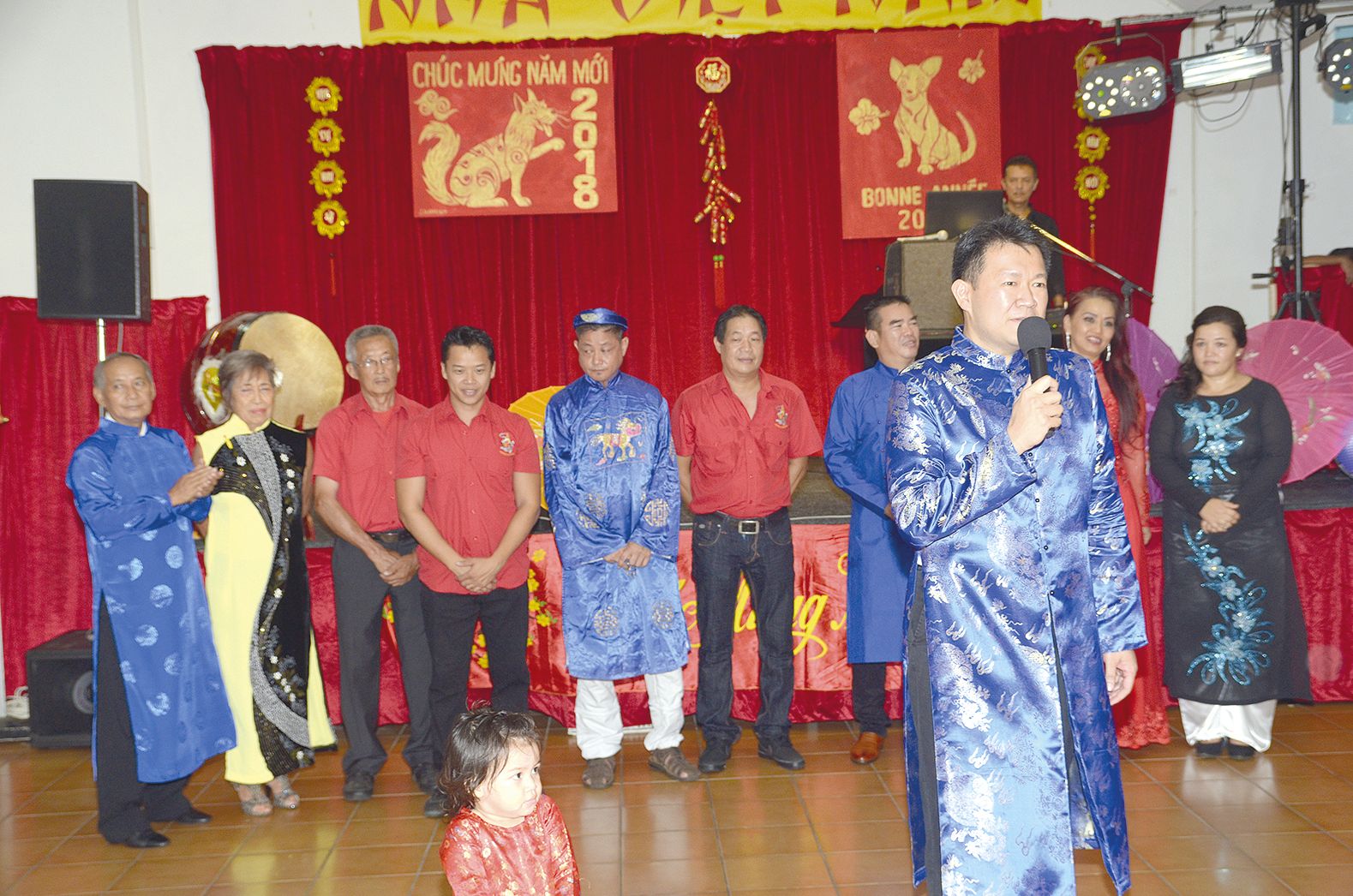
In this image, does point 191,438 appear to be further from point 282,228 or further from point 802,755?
point 802,755

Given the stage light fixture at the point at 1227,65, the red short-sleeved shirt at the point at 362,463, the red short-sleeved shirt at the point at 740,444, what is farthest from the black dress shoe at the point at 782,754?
the stage light fixture at the point at 1227,65

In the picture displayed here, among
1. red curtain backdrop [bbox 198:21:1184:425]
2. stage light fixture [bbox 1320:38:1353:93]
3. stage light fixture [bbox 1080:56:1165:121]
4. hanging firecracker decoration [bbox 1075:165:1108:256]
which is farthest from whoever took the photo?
hanging firecracker decoration [bbox 1075:165:1108:256]

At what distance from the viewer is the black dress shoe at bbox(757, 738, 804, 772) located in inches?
159

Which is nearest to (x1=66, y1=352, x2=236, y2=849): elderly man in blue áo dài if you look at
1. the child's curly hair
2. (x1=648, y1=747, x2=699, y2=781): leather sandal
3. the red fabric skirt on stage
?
the red fabric skirt on stage

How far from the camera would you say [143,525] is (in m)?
3.52

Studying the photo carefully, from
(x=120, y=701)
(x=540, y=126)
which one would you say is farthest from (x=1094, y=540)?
(x=540, y=126)

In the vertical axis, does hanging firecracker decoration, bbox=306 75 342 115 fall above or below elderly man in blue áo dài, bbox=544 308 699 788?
above

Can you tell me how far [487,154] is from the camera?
279 inches

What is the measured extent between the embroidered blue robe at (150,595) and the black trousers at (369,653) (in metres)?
0.43

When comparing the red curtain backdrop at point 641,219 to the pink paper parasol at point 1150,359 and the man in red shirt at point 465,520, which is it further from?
the man in red shirt at point 465,520

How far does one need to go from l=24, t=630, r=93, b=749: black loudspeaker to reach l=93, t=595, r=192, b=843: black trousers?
1.20 meters

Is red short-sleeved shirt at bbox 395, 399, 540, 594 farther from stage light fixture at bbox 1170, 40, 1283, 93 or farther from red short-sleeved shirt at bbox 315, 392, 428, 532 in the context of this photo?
stage light fixture at bbox 1170, 40, 1283, 93

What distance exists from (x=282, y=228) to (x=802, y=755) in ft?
15.8

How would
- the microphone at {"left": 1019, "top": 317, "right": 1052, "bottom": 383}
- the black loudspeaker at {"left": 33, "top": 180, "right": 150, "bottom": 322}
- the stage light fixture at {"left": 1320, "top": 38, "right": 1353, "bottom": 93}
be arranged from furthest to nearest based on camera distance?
the stage light fixture at {"left": 1320, "top": 38, "right": 1353, "bottom": 93}, the black loudspeaker at {"left": 33, "top": 180, "right": 150, "bottom": 322}, the microphone at {"left": 1019, "top": 317, "right": 1052, "bottom": 383}
